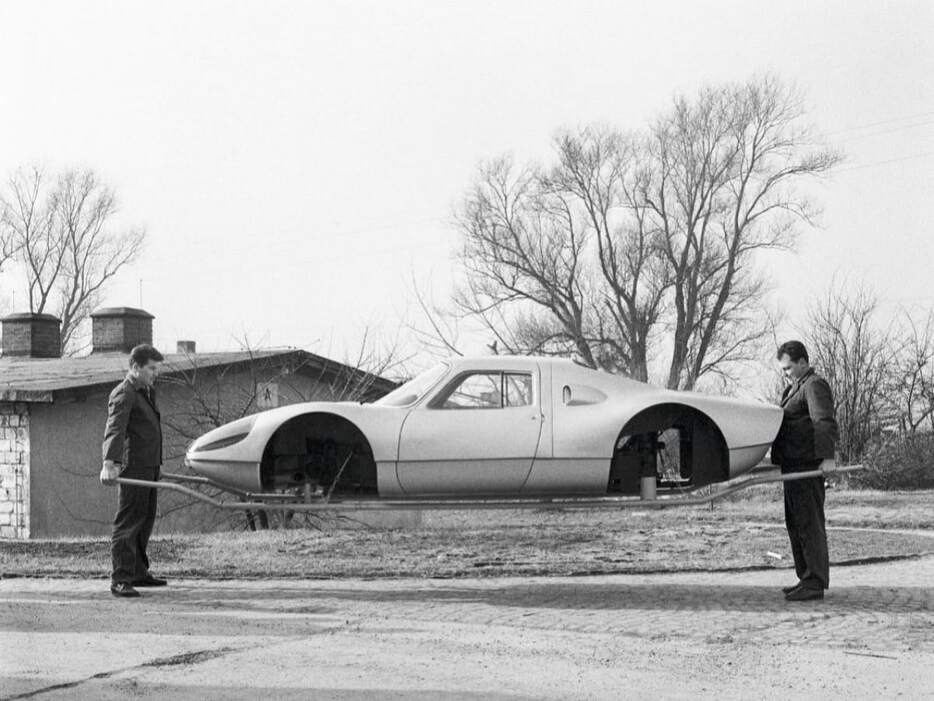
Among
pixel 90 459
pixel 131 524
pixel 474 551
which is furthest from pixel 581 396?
pixel 90 459

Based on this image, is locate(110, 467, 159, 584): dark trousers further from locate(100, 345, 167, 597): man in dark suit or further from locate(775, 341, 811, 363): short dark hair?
locate(775, 341, 811, 363): short dark hair

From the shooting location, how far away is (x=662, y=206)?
5394 centimetres

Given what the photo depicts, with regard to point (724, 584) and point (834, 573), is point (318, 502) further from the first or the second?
point (834, 573)

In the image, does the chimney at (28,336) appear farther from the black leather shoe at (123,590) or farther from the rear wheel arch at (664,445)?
the rear wheel arch at (664,445)

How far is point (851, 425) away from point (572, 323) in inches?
816

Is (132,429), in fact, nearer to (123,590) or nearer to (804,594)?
(123,590)

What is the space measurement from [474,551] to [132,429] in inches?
199

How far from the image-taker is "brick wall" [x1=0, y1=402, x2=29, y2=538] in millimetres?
24094

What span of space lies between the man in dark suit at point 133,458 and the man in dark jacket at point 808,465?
5.45 metres

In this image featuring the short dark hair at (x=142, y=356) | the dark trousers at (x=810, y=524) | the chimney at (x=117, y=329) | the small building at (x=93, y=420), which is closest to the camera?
the dark trousers at (x=810, y=524)

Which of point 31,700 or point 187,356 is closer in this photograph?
point 31,700

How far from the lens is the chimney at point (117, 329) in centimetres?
3475

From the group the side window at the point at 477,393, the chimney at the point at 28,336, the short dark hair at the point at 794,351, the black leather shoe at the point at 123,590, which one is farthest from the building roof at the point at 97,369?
the short dark hair at the point at 794,351

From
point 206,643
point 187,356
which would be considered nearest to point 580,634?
point 206,643
